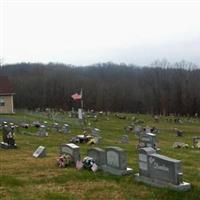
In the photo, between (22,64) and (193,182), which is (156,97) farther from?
(193,182)

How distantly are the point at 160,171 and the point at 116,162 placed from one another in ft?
7.20

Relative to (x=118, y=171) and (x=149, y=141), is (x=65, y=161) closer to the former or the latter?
(x=118, y=171)

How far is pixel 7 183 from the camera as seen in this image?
13555mm

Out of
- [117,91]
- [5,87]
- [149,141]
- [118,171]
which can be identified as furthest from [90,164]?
[117,91]

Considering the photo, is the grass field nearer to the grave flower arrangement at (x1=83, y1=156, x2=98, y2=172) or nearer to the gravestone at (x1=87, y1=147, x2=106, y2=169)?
the grave flower arrangement at (x1=83, y1=156, x2=98, y2=172)

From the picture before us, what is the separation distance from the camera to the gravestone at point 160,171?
1196cm

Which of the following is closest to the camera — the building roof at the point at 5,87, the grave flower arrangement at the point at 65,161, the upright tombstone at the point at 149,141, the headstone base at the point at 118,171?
the headstone base at the point at 118,171

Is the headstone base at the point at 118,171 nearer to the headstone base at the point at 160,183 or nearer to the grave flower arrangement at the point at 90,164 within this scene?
the grave flower arrangement at the point at 90,164

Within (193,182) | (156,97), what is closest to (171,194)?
(193,182)

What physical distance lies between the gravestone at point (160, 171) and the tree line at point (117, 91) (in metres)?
89.3

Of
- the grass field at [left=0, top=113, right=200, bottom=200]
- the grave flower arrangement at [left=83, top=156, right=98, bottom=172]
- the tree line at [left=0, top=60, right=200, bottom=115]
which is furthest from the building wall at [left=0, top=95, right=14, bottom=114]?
the tree line at [left=0, top=60, right=200, bottom=115]

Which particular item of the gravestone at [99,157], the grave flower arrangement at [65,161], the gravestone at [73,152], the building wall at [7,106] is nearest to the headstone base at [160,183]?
the gravestone at [99,157]

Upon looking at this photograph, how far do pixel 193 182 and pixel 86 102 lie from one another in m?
103

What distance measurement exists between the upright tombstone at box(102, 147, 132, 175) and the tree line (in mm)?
87893
